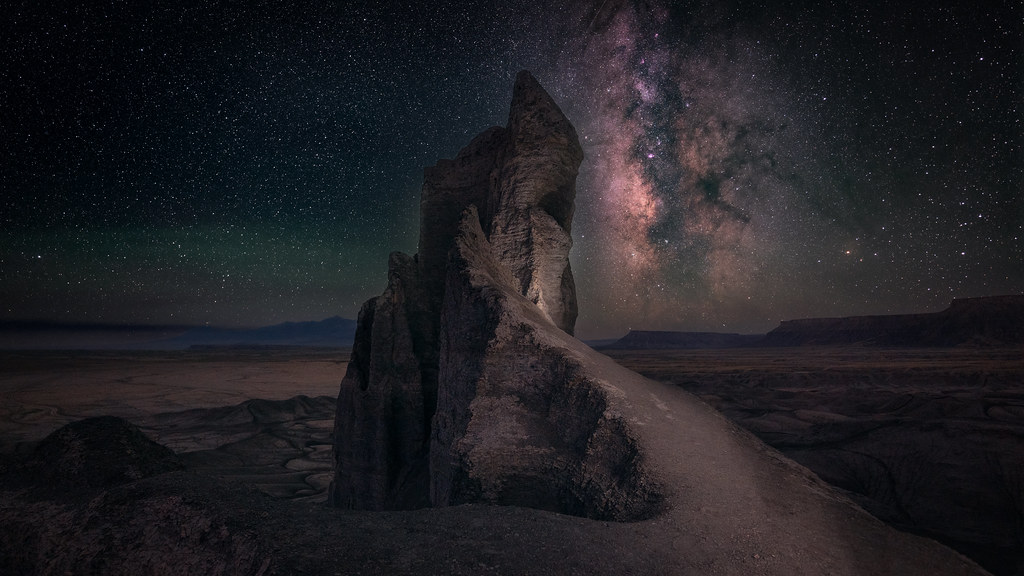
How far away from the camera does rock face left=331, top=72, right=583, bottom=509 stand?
1512 centimetres

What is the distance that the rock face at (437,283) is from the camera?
15125 millimetres

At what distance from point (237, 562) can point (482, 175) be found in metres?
16.5

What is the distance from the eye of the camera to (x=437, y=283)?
56.0ft

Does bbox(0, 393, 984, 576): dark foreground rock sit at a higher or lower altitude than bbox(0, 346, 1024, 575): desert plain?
higher

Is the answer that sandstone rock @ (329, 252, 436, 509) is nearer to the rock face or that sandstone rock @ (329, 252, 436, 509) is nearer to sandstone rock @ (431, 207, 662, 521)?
the rock face

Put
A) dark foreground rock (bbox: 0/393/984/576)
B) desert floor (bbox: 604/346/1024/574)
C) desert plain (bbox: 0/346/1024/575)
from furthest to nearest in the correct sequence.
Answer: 1. desert plain (bbox: 0/346/1024/575)
2. desert floor (bbox: 604/346/1024/574)
3. dark foreground rock (bbox: 0/393/984/576)

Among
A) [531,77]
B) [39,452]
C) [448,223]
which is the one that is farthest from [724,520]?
[531,77]

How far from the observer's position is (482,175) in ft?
61.2

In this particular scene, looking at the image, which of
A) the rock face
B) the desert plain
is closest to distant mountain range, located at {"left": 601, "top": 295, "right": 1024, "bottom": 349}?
the desert plain

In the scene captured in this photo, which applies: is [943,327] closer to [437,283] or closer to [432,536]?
[437,283]

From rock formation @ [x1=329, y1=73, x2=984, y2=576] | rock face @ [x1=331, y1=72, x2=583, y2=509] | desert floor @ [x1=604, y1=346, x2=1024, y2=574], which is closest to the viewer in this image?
rock formation @ [x1=329, y1=73, x2=984, y2=576]

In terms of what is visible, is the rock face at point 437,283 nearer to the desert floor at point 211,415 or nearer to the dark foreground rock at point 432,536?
the dark foreground rock at point 432,536

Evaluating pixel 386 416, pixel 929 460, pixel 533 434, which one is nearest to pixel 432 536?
pixel 533 434

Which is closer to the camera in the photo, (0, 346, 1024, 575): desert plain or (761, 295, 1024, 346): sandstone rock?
(0, 346, 1024, 575): desert plain
